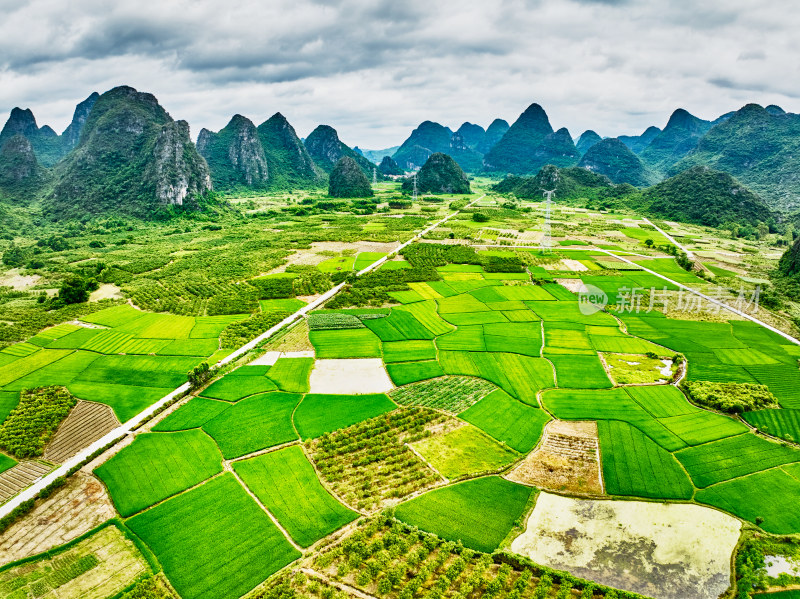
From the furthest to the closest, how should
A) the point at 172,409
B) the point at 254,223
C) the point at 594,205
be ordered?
the point at 594,205 → the point at 254,223 → the point at 172,409

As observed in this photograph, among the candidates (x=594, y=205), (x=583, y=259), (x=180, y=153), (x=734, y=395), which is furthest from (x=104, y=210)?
(x=594, y=205)

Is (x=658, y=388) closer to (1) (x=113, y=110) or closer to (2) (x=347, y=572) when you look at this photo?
(2) (x=347, y=572)

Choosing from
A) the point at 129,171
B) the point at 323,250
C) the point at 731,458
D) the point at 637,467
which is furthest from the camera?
the point at 129,171

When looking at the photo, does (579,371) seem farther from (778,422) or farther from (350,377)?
(350,377)

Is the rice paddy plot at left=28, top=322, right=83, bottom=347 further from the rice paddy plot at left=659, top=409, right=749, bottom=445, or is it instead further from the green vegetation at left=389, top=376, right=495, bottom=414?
the rice paddy plot at left=659, top=409, right=749, bottom=445

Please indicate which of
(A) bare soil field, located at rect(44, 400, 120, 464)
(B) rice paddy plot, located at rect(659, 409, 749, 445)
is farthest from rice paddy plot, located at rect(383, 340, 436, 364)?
(A) bare soil field, located at rect(44, 400, 120, 464)

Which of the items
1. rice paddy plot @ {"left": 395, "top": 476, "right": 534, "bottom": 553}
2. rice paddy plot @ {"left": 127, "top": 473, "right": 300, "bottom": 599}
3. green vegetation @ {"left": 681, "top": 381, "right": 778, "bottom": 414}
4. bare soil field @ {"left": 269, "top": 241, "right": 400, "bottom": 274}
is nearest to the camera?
rice paddy plot @ {"left": 127, "top": 473, "right": 300, "bottom": 599}

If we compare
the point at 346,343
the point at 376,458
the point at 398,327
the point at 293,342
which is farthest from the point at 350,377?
the point at 398,327
